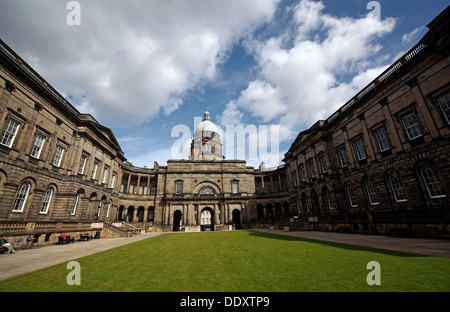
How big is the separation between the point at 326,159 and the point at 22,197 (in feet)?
101

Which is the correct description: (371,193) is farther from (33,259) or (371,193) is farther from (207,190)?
(207,190)

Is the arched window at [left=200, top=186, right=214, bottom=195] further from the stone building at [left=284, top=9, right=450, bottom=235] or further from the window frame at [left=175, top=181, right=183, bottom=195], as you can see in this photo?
the stone building at [left=284, top=9, right=450, bottom=235]

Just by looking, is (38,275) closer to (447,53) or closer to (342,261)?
(342,261)

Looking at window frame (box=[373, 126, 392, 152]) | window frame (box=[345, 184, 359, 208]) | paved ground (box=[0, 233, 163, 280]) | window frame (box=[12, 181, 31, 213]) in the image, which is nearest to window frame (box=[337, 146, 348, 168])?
window frame (box=[345, 184, 359, 208])

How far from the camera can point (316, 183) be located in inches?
1019

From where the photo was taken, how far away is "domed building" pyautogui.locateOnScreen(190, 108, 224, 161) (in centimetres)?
Answer: 5370

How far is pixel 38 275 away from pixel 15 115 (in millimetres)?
15818

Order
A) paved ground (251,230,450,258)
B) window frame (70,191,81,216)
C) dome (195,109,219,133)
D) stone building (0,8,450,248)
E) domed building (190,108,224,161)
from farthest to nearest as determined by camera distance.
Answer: dome (195,109,219,133) < domed building (190,108,224,161) < window frame (70,191,81,216) < stone building (0,8,450,248) < paved ground (251,230,450,258)

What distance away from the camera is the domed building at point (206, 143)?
5370cm

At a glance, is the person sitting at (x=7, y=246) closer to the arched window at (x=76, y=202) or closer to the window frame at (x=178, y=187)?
the arched window at (x=76, y=202)

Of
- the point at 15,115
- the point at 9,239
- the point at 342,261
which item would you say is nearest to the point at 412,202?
the point at 342,261

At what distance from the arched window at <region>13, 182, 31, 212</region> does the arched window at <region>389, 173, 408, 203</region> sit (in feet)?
102

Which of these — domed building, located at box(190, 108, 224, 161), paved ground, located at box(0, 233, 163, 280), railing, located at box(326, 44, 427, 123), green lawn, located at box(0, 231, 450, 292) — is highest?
domed building, located at box(190, 108, 224, 161)
